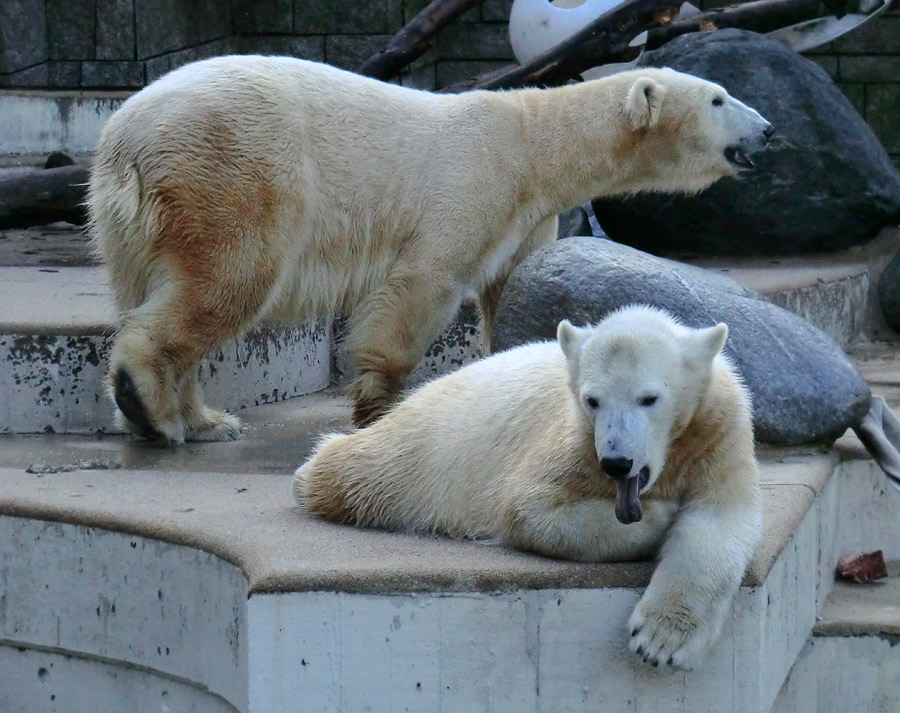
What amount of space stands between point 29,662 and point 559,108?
7.25ft

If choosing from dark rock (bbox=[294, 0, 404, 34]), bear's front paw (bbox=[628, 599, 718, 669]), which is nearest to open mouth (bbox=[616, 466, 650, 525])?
bear's front paw (bbox=[628, 599, 718, 669])

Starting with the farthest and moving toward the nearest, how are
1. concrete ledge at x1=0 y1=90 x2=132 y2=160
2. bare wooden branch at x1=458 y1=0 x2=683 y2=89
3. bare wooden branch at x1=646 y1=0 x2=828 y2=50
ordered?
concrete ledge at x1=0 y1=90 x2=132 y2=160 < bare wooden branch at x1=646 y1=0 x2=828 y2=50 < bare wooden branch at x1=458 y1=0 x2=683 y2=89

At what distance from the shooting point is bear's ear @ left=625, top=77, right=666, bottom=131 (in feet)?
13.6

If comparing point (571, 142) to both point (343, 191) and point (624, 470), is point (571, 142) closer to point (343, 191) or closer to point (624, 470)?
point (343, 191)

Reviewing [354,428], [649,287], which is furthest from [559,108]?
[354,428]

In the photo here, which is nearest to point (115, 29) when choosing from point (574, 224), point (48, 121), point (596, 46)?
point (48, 121)

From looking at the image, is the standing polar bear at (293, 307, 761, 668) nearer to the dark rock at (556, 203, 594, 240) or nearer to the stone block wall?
the dark rock at (556, 203, 594, 240)

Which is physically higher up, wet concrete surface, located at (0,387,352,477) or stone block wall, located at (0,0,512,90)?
stone block wall, located at (0,0,512,90)

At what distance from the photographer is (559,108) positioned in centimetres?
419

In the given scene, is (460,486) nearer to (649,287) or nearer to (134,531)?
(134,531)

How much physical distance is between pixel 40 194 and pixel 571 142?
2471 millimetres

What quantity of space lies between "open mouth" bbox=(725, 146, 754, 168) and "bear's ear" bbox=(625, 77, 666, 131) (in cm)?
27

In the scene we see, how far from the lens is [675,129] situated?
4250mm

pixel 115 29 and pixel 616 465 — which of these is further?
pixel 115 29
